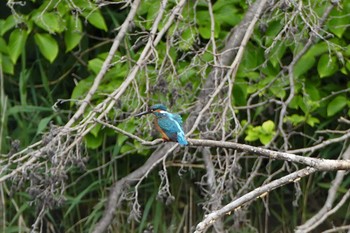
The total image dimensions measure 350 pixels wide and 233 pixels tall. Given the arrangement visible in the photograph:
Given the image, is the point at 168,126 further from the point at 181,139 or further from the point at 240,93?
the point at 240,93

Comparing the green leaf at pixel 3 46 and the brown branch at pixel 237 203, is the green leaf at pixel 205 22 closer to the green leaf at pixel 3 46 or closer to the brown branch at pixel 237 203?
the green leaf at pixel 3 46

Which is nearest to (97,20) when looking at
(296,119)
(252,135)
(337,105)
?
(252,135)

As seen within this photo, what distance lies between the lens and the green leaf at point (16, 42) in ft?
17.7

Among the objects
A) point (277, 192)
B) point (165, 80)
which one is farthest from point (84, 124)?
point (277, 192)

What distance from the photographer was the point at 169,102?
16.3 ft

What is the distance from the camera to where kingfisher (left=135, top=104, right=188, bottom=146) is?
3.73 meters

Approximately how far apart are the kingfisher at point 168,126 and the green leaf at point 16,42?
155cm

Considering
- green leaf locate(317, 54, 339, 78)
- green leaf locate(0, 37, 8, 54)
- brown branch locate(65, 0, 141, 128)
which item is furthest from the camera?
green leaf locate(0, 37, 8, 54)

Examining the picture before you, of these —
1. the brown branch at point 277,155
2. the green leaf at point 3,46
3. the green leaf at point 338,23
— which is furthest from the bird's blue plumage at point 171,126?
the green leaf at point 3,46

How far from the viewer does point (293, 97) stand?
5320 millimetres

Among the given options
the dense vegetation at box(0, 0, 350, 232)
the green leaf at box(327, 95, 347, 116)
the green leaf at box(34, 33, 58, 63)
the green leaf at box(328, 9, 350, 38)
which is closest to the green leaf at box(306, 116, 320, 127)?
the dense vegetation at box(0, 0, 350, 232)

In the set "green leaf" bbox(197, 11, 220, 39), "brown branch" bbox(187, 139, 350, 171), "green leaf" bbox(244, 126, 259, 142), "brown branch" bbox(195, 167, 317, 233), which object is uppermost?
"brown branch" bbox(187, 139, 350, 171)

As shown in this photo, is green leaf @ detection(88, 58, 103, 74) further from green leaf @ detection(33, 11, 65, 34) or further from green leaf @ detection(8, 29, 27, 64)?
green leaf @ detection(8, 29, 27, 64)

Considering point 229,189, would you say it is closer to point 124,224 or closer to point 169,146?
point 169,146
